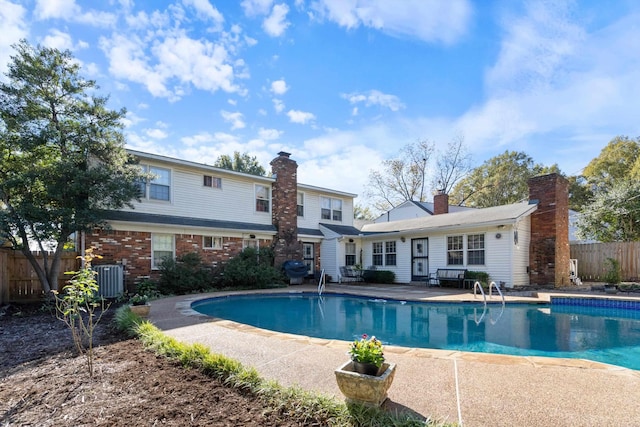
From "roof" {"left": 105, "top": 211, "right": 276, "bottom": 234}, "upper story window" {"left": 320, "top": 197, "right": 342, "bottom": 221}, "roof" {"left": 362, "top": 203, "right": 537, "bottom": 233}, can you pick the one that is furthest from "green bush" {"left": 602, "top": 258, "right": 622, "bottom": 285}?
"roof" {"left": 105, "top": 211, "right": 276, "bottom": 234}

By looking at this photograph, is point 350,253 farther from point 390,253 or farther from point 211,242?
point 211,242

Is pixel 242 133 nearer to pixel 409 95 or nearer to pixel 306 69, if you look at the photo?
pixel 306 69

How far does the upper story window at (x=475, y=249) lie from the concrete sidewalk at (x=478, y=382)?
1026 centimetres

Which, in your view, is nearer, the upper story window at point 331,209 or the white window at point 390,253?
the white window at point 390,253

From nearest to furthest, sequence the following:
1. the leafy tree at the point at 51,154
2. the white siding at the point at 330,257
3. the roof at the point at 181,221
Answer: the leafy tree at the point at 51,154 → the roof at the point at 181,221 → the white siding at the point at 330,257

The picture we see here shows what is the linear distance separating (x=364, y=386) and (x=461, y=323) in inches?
241

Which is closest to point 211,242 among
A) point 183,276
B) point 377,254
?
point 183,276

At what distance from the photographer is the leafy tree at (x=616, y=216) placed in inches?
662

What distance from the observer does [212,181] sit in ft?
46.9

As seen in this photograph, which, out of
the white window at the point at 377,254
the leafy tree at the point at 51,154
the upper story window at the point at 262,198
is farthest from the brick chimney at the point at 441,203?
the leafy tree at the point at 51,154

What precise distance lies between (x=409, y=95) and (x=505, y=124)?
5.05m

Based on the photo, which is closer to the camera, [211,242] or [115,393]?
[115,393]

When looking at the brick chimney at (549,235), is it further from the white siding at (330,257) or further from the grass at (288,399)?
the grass at (288,399)

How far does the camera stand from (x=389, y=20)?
28.9 ft
